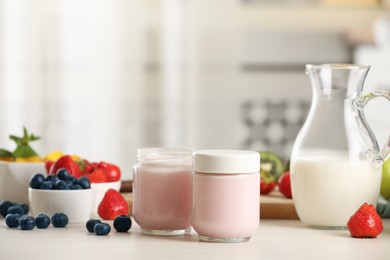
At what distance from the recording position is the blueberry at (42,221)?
5.09ft

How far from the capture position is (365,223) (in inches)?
57.7

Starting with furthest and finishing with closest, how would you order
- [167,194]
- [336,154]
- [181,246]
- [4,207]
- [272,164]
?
1. [272,164]
2. [4,207]
3. [336,154]
4. [167,194]
5. [181,246]

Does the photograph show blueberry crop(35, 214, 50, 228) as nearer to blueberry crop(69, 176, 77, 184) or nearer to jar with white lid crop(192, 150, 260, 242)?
blueberry crop(69, 176, 77, 184)

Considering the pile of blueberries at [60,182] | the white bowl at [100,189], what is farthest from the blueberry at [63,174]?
the white bowl at [100,189]

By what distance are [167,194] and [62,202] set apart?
0.81 ft

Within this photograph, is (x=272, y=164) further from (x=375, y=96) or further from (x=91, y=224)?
(x=91, y=224)

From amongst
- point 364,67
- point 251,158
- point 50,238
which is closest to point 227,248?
point 251,158

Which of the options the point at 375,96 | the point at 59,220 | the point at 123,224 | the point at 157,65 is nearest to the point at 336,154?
the point at 375,96

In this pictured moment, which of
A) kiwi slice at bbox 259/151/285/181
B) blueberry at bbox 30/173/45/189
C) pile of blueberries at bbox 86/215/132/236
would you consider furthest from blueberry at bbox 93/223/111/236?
kiwi slice at bbox 259/151/285/181

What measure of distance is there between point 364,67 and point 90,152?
250cm

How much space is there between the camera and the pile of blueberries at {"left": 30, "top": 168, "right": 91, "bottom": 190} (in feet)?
5.39

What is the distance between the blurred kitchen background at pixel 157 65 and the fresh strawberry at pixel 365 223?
7.91 ft

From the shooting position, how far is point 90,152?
13.0 feet

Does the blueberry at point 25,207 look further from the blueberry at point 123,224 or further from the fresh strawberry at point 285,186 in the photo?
the fresh strawberry at point 285,186
